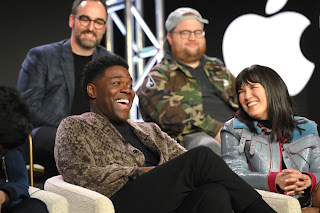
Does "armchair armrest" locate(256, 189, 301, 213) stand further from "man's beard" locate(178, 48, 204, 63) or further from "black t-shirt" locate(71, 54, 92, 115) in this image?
"man's beard" locate(178, 48, 204, 63)

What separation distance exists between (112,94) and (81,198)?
2.37 ft

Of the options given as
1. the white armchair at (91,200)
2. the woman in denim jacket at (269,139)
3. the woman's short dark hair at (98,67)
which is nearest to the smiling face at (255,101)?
the woman in denim jacket at (269,139)

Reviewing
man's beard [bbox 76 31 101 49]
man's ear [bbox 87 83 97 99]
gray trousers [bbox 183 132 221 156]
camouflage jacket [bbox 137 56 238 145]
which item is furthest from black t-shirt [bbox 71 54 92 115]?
man's ear [bbox 87 83 97 99]

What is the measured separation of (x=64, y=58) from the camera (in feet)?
13.4

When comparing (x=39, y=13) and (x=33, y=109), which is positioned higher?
(x=39, y=13)

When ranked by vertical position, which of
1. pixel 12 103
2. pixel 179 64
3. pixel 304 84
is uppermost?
pixel 12 103

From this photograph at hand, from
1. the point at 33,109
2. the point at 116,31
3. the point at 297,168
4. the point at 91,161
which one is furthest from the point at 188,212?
the point at 116,31

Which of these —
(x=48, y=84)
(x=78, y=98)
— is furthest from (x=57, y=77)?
(x=78, y=98)

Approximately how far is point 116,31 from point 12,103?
401 centimetres

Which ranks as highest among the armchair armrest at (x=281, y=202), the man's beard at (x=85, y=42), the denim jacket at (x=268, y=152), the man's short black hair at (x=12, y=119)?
the man's short black hair at (x=12, y=119)

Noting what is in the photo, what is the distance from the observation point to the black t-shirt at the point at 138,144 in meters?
2.98

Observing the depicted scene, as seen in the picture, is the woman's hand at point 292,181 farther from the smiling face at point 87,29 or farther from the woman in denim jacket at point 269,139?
the smiling face at point 87,29

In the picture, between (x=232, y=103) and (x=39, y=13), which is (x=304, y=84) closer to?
(x=232, y=103)

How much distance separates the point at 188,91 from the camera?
4176mm
